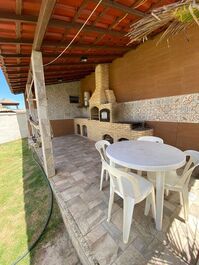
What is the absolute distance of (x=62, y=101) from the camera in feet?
25.1

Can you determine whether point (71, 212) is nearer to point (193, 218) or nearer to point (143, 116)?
point (193, 218)

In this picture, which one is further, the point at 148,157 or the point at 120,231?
the point at 148,157

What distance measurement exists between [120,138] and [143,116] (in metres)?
1.06

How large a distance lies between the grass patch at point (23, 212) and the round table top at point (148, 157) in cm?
152

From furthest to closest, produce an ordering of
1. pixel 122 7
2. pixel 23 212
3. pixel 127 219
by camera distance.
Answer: pixel 23 212, pixel 122 7, pixel 127 219

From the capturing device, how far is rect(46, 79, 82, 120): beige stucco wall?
24.2 ft

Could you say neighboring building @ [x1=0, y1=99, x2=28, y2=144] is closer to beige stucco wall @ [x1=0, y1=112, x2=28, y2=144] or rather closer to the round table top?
beige stucco wall @ [x1=0, y1=112, x2=28, y2=144]

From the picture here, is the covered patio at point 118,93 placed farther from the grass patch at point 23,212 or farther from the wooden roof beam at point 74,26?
the grass patch at point 23,212

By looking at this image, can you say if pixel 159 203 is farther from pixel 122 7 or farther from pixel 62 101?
pixel 62 101

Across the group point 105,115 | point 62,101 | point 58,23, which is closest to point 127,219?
point 58,23

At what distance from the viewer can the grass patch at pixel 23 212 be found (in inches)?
76.6

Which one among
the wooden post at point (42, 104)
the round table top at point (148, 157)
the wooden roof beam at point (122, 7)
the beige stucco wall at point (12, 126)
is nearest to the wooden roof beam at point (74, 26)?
the wooden roof beam at point (122, 7)

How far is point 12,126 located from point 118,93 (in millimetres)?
7737

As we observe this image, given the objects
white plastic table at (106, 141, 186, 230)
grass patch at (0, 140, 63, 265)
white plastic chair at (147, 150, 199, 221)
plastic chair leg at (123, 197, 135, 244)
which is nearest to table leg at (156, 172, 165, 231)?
white plastic table at (106, 141, 186, 230)
